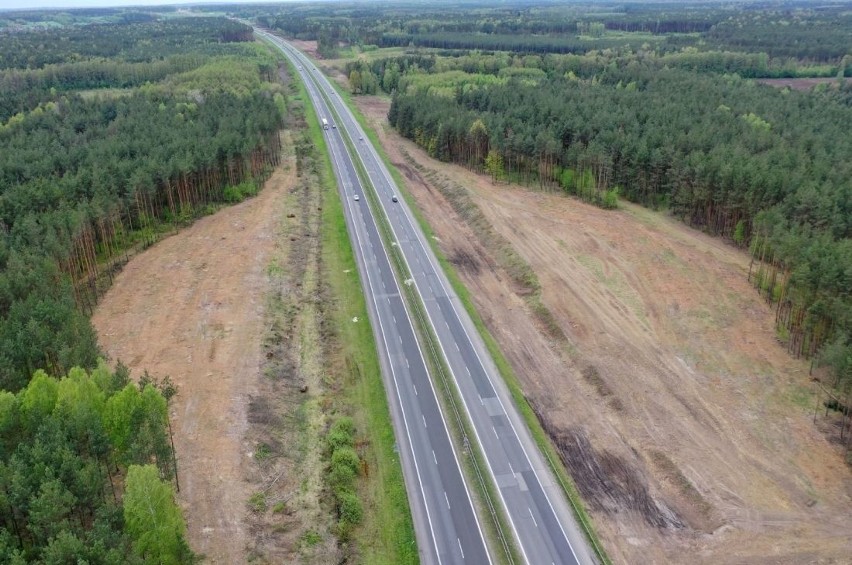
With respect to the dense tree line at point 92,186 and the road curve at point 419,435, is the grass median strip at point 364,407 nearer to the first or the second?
the road curve at point 419,435

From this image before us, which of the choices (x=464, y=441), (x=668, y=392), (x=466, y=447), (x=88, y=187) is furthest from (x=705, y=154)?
(x=88, y=187)

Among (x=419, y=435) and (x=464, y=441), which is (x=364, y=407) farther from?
(x=464, y=441)

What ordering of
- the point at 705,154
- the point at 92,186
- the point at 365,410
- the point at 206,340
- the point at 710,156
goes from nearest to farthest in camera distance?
the point at 365,410 < the point at 206,340 < the point at 92,186 < the point at 710,156 < the point at 705,154

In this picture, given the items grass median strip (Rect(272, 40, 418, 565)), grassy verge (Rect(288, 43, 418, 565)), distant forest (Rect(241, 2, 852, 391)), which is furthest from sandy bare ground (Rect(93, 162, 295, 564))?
distant forest (Rect(241, 2, 852, 391))

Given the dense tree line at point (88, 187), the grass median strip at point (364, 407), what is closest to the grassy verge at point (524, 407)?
the grass median strip at point (364, 407)

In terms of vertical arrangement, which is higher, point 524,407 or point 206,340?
point 206,340

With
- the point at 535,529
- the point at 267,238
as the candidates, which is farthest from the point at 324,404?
the point at 267,238

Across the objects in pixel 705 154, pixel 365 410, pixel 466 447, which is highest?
pixel 705 154

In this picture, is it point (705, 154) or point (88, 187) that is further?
point (705, 154)
